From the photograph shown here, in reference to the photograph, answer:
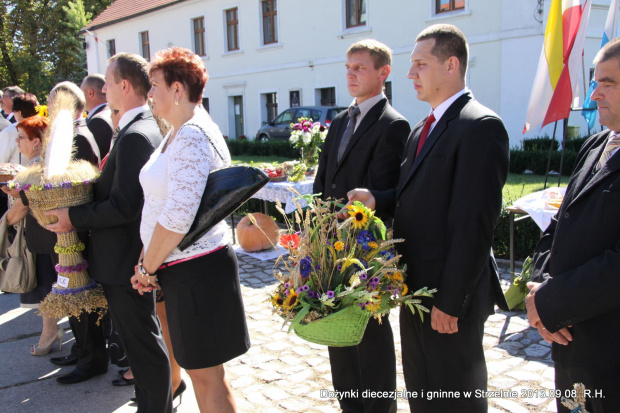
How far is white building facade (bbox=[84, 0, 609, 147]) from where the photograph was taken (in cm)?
1658

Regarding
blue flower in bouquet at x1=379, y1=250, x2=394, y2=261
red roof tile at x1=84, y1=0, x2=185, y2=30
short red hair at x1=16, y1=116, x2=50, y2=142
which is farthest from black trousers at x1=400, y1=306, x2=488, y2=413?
red roof tile at x1=84, y1=0, x2=185, y2=30

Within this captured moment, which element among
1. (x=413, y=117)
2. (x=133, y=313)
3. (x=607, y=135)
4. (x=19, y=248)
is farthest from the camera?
(x=413, y=117)

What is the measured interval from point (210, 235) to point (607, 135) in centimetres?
181

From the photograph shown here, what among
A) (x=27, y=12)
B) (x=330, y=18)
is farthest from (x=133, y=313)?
(x=27, y=12)

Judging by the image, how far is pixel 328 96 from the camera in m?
23.2

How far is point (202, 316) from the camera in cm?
252

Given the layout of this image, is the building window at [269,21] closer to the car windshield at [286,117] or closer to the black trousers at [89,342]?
the car windshield at [286,117]

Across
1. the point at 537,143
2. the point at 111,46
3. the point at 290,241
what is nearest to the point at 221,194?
the point at 290,241

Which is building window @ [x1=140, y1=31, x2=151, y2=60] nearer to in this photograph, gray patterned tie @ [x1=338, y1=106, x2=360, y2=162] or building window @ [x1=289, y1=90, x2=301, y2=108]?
building window @ [x1=289, y1=90, x2=301, y2=108]

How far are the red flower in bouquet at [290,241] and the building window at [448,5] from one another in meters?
17.9

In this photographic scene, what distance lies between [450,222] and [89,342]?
9.59ft

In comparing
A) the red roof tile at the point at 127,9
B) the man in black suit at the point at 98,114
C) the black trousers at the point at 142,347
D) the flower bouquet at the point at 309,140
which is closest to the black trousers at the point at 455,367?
the black trousers at the point at 142,347

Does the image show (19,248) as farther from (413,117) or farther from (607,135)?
(413,117)

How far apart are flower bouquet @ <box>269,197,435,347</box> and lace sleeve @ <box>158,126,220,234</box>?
15.3 inches
